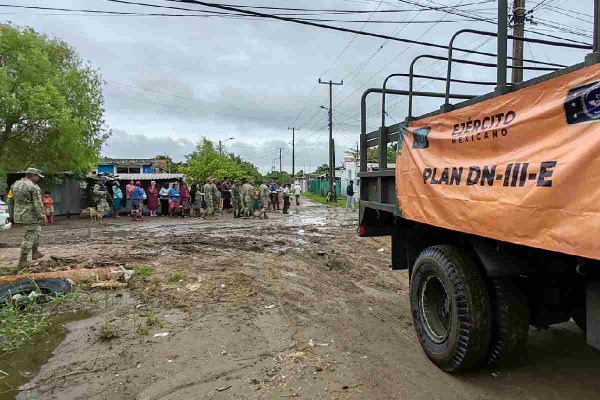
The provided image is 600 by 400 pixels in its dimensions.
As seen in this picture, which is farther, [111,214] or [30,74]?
[111,214]

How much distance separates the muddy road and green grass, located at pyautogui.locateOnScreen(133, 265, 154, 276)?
7 cm

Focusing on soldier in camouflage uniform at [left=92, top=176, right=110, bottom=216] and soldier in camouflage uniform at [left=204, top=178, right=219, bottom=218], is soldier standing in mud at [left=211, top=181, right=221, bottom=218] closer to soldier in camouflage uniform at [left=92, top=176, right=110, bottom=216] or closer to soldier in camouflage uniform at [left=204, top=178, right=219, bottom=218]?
soldier in camouflage uniform at [left=204, top=178, right=219, bottom=218]

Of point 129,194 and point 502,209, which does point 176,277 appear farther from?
point 129,194

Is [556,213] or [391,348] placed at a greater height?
[556,213]

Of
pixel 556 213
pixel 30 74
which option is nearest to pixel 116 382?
pixel 556 213

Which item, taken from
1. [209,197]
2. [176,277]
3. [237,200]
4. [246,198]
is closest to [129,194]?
[209,197]

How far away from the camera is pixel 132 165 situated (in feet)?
178

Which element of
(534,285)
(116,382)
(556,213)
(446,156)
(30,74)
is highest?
(30,74)

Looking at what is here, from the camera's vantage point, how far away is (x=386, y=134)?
4789mm

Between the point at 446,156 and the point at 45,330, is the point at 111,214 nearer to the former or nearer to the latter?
the point at 45,330

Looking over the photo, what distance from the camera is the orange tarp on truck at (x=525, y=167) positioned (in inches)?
86.2

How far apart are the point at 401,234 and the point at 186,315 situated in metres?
2.82

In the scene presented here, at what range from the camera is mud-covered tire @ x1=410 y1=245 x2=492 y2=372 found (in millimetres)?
3301

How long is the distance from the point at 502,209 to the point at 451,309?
1.10 metres
